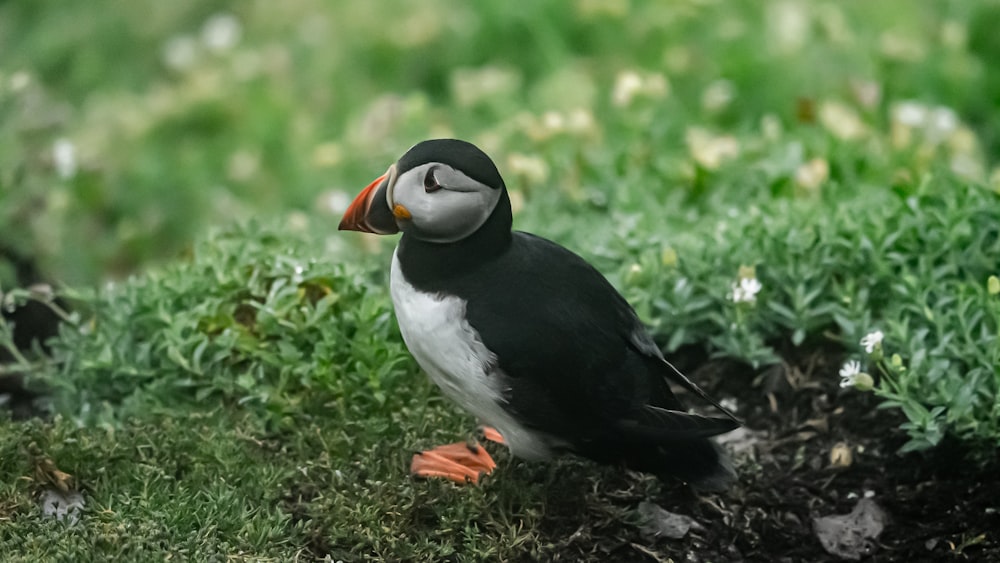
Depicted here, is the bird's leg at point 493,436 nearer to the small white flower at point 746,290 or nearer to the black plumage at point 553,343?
the black plumage at point 553,343

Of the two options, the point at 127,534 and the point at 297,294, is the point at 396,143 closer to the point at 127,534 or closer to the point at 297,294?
the point at 297,294

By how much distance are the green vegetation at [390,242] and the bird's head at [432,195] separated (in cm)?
64

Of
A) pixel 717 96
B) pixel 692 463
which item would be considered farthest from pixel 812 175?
pixel 692 463

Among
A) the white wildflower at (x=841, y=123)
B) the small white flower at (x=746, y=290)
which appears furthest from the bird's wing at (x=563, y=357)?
the white wildflower at (x=841, y=123)

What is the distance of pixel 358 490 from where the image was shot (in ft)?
9.51

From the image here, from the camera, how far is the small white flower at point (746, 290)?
3426 millimetres

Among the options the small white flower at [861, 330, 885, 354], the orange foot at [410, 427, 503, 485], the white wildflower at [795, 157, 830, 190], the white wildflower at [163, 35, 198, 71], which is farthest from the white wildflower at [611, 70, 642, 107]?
the white wildflower at [163, 35, 198, 71]

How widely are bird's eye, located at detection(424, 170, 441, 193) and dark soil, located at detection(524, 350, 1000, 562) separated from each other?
0.82 metres

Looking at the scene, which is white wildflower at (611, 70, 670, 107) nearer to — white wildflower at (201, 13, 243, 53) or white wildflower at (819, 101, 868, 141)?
white wildflower at (819, 101, 868, 141)

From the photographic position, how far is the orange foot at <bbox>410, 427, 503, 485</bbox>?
9.57ft

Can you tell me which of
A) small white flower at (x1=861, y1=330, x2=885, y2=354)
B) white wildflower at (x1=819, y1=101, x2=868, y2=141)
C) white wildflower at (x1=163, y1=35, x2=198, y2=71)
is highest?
white wildflower at (x1=163, y1=35, x2=198, y2=71)

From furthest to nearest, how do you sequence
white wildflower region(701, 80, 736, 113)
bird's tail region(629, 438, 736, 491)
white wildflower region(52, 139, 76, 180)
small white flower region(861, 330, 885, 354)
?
1. white wildflower region(701, 80, 736, 113)
2. white wildflower region(52, 139, 76, 180)
3. small white flower region(861, 330, 885, 354)
4. bird's tail region(629, 438, 736, 491)

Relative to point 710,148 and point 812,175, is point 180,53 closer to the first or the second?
point 710,148

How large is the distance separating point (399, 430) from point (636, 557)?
0.73m
